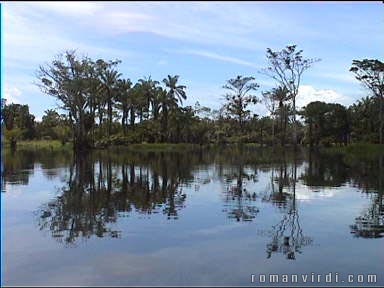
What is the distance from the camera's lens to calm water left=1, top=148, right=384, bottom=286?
300 inches

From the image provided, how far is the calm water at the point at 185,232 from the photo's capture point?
7621 mm

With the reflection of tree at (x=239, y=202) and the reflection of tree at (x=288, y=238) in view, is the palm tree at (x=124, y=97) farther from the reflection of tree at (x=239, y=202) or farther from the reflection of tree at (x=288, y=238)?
the reflection of tree at (x=288, y=238)

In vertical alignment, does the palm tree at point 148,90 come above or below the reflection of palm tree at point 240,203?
above

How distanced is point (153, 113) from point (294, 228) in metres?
71.0

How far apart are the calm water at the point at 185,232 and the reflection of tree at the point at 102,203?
33 mm

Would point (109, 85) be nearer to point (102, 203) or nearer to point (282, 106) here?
point (282, 106)

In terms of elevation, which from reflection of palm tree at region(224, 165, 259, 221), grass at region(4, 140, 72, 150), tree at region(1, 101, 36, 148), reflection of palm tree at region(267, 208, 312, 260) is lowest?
reflection of palm tree at region(267, 208, 312, 260)

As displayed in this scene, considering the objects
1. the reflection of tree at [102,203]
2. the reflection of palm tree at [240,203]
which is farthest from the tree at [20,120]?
the reflection of palm tree at [240,203]

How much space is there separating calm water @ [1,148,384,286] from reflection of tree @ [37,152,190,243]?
3 cm

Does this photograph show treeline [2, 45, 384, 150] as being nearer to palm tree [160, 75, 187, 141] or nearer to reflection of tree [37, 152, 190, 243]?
palm tree [160, 75, 187, 141]

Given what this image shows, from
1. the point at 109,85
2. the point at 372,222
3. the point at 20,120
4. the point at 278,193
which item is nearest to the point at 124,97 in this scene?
the point at 109,85

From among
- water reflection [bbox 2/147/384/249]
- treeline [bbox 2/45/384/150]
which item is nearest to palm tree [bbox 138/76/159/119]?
treeline [bbox 2/45/384/150]

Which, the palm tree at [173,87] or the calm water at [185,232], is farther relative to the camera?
the palm tree at [173,87]

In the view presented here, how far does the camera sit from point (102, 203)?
14469mm
